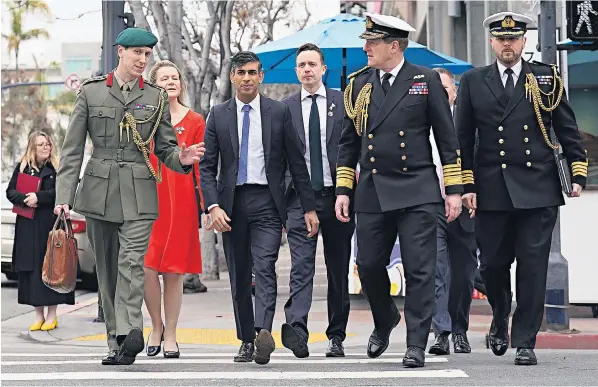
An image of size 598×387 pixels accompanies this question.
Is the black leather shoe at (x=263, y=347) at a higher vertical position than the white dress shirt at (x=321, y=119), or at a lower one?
lower

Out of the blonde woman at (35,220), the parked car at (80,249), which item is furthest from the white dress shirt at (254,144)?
the parked car at (80,249)

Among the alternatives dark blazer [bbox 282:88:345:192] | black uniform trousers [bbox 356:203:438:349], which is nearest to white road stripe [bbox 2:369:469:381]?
black uniform trousers [bbox 356:203:438:349]

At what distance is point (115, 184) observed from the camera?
8039 mm

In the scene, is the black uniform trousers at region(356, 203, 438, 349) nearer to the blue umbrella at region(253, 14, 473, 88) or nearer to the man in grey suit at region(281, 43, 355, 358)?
the man in grey suit at region(281, 43, 355, 358)

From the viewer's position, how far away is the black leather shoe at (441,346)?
8.78 meters

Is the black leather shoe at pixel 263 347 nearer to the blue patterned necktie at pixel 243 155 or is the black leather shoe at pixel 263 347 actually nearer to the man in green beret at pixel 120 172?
the man in green beret at pixel 120 172

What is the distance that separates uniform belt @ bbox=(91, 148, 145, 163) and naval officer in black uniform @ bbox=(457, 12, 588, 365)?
2057 millimetres

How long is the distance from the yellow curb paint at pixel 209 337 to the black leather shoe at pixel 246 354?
1.87 metres

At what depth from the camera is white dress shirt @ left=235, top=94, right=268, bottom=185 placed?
8305 mm

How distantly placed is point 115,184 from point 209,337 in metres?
3.50

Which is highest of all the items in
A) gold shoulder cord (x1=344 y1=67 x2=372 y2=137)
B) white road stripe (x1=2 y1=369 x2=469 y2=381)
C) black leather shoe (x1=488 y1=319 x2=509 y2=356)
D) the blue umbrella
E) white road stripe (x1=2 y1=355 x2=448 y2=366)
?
the blue umbrella

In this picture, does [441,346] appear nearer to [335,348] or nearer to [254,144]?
[335,348]

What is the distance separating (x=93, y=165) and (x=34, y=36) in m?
63.6

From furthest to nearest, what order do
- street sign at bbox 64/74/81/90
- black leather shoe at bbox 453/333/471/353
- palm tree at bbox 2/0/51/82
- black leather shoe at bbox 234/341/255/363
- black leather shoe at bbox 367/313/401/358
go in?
1. palm tree at bbox 2/0/51/82
2. street sign at bbox 64/74/81/90
3. black leather shoe at bbox 453/333/471/353
4. black leather shoe at bbox 234/341/255/363
5. black leather shoe at bbox 367/313/401/358
